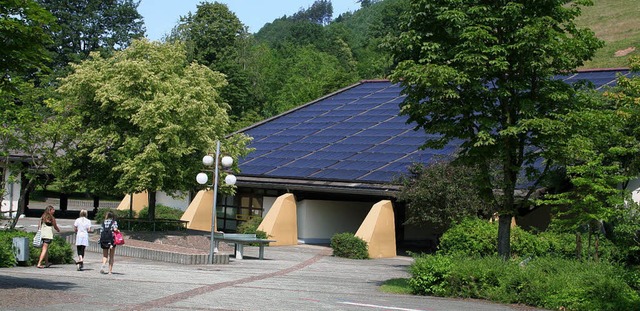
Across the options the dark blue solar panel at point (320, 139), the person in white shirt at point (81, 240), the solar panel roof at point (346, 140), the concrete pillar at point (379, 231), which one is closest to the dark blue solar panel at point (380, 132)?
the solar panel roof at point (346, 140)

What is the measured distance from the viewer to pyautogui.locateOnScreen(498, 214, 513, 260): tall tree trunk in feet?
61.2

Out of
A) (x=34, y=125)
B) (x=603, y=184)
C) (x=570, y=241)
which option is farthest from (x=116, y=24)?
(x=603, y=184)

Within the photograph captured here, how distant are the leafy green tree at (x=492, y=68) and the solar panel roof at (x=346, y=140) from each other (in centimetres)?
1194

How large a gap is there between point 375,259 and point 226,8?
46622mm

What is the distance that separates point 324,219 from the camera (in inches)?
1449

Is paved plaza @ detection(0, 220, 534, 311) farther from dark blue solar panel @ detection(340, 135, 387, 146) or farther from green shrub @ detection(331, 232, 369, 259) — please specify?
dark blue solar panel @ detection(340, 135, 387, 146)

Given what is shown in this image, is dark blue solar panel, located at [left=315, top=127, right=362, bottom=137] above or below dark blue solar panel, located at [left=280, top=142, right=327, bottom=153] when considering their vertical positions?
above

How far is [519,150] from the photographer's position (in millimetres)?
18469

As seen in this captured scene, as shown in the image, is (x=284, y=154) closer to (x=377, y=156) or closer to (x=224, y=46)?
(x=377, y=156)

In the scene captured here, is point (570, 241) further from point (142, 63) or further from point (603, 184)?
point (142, 63)

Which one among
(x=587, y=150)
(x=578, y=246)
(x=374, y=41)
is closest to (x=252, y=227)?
(x=578, y=246)

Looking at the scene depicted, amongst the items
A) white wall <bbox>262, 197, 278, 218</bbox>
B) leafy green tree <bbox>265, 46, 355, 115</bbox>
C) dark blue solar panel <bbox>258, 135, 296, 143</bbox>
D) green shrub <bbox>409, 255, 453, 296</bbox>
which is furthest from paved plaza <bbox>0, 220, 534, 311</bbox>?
leafy green tree <bbox>265, 46, 355, 115</bbox>

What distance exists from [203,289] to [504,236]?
23.2 feet

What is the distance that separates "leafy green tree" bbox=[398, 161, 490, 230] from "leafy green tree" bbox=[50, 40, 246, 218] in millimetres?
8029
